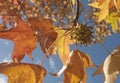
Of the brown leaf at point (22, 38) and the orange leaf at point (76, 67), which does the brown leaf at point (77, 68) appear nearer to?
the orange leaf at point (76, 67)

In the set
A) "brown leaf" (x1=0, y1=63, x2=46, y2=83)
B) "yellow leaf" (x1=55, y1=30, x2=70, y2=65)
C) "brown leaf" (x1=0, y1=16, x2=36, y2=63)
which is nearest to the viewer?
"brown leaf" (x1=0, y1=63, x2=46, y2=83)

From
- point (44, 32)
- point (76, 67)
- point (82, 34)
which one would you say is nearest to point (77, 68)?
point (76, 67)

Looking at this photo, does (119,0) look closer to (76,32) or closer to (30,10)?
(76,32)

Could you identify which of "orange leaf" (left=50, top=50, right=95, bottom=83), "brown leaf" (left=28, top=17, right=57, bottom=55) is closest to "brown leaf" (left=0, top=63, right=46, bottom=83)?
"orange leaf" (left=50, top=50, right=95, bottom=83)

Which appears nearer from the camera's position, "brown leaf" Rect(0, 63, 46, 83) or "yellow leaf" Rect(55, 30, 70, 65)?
"brown leaf" Rect(0, 63, 46, 83)

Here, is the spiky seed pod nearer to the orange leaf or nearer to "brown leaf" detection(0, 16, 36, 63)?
the orange leaf

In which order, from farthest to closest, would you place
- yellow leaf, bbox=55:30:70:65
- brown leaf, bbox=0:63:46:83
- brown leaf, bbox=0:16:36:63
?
yellow leaf, bbox=55:30:70:65 → brown leaf, bbox=0:16:36:63 → brown leaf, bbox=0:63:46:83

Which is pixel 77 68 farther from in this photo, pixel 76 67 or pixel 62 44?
pixel 62 44
